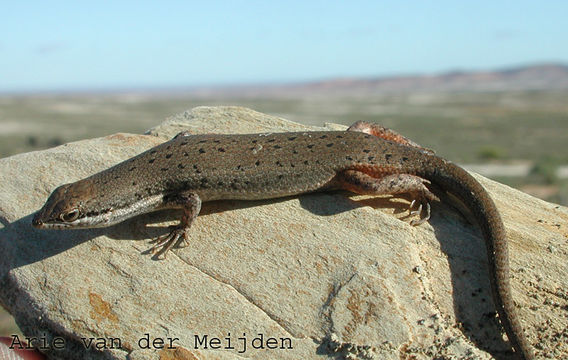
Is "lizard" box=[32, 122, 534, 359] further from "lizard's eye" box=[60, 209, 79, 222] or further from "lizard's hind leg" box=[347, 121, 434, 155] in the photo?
"lizard's hind leg" box=[347, 121, 434, 155]

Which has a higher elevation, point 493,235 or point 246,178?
point 246,178

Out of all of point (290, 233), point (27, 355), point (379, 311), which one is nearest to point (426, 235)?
point (379, 311)

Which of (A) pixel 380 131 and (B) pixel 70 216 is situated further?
(A) pixel 380 131

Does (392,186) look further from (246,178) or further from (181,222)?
(181,222)

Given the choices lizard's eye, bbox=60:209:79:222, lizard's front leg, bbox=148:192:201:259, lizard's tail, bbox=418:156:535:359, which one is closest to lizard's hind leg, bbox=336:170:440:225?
lizard's tail, bbox=418:156:535:359

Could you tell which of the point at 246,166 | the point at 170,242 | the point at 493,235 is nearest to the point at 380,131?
the point at 246,166
